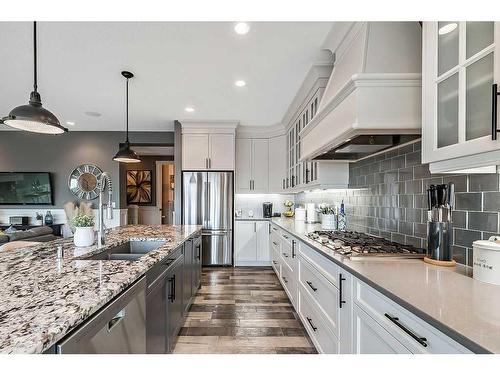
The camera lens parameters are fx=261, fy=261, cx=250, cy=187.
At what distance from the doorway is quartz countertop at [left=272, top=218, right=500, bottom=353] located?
290 inches

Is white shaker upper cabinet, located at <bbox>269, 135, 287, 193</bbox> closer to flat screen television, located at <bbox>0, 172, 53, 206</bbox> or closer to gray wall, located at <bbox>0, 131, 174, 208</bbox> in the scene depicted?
gray wall, located at <bbox>0, 131, 174, 208</bbox>

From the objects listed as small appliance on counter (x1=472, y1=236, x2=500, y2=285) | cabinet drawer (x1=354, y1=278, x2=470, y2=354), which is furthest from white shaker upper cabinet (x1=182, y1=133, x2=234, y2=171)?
small appliance on counter (x1=472, y1=236, x2=500, y2=285)

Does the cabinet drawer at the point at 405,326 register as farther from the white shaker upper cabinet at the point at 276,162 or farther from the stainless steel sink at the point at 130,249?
the white shaker upper cabinet at the point at 276,162

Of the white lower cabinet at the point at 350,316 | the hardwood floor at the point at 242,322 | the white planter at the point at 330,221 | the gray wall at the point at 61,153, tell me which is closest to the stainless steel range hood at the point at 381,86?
the white lower cabinet at the point at 350,316

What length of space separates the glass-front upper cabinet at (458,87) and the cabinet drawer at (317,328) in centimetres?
125

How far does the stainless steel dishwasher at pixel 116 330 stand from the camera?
2.77 ft

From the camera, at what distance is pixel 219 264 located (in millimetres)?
4832

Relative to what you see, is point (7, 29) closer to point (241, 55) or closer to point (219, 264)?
point (241, 55)

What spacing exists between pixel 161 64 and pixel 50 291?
7.96ft

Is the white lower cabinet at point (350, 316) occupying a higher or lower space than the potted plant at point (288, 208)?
lower

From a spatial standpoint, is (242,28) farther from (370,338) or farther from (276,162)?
(276,162)

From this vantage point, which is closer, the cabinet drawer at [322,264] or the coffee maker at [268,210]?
the cabinet drawer at [322,264]
